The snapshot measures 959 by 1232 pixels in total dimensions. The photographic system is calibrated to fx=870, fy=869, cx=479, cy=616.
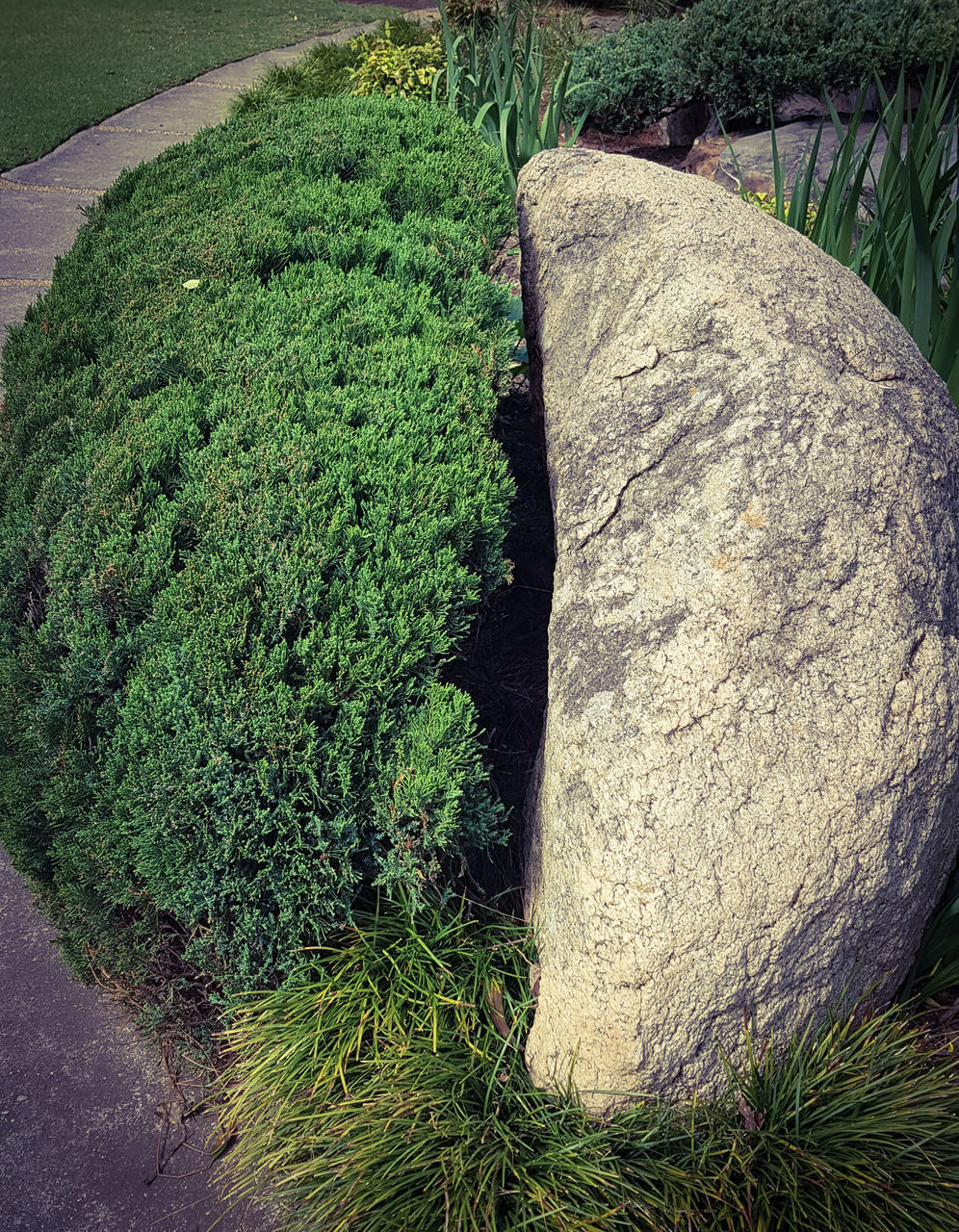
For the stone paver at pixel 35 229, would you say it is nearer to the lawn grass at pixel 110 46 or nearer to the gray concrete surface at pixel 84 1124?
the lawn grass at pixel 110 46

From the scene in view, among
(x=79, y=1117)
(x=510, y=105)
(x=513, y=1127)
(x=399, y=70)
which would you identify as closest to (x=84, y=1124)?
(x=79, y=1117)

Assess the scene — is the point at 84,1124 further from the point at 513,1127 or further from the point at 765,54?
the point at 765,54

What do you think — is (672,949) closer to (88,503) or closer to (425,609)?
(425,609)

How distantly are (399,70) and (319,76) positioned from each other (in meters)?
1.14

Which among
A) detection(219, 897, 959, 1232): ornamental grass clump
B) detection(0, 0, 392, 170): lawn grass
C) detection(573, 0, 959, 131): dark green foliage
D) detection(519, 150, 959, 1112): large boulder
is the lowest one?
detection(219, 897, 959, 1232): ornamental grass clump

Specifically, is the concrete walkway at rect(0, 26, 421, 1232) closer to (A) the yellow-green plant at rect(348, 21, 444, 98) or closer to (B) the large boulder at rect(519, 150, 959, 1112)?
(B) the large boulder at rect(519, 150, 959, 1112)

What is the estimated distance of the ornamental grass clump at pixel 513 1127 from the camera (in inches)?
69.8

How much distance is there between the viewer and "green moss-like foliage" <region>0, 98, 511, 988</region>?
2020 millimetres

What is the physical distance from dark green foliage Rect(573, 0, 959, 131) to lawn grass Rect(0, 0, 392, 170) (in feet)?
19.2

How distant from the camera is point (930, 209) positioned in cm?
317

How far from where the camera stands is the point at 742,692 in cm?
186

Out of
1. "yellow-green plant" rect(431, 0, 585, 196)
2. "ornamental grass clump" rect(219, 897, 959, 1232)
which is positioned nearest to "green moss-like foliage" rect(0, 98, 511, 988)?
"ornamental grass clump" rect(219, 897, 959, 1232)

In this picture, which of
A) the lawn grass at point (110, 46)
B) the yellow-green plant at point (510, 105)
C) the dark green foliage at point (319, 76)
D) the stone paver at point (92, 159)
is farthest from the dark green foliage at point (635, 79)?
the lawn grass at point (110, 46)

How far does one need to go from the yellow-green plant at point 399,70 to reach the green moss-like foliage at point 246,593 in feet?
17.1
